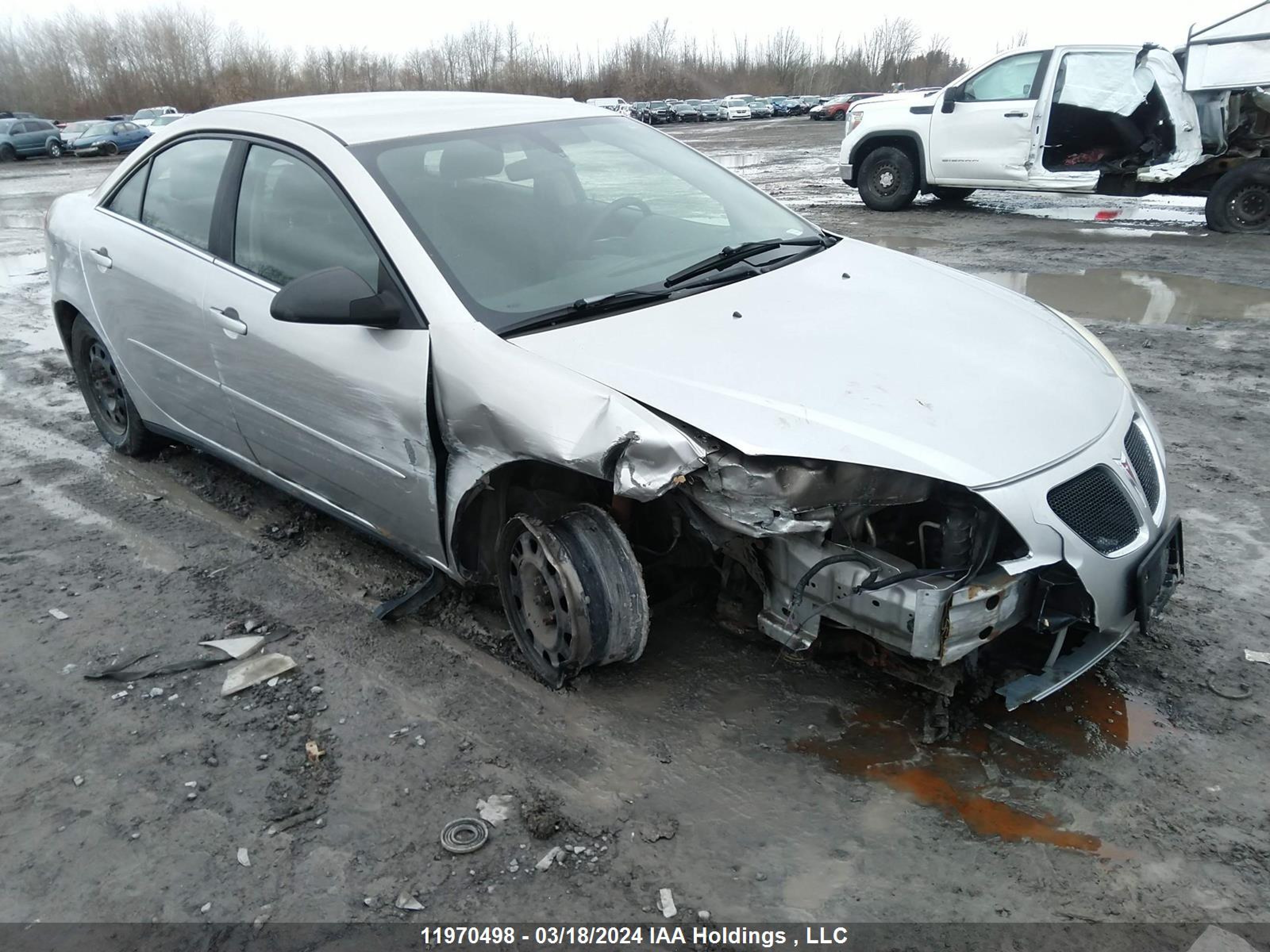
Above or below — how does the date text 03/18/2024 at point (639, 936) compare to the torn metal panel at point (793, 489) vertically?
below

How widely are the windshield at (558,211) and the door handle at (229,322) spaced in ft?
2.59

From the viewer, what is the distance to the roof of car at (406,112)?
11.4ft

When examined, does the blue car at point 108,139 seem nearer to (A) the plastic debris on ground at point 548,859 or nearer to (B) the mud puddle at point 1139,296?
(B) the mud puddle at point 1139,296

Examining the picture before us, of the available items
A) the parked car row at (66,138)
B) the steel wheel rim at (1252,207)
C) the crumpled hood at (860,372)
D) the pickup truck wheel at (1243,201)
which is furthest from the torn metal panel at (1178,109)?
the parked car row at (66,138)

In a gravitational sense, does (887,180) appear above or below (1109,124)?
below

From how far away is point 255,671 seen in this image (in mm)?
3215

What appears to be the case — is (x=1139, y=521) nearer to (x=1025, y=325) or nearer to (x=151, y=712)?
(x=1025, y=325)

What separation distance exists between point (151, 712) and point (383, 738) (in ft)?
2.64

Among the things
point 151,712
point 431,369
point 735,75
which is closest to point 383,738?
point 151,712

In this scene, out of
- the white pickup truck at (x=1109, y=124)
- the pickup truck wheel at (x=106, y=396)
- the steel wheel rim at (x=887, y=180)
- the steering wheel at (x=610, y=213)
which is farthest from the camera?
the steel wheel rim at (x=887, y=180)

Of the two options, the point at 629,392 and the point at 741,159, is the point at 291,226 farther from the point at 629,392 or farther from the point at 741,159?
the point at 741,159

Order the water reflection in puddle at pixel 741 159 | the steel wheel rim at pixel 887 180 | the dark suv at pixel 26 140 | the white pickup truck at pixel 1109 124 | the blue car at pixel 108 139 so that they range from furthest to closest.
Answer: the dark suv at pixel 26 140 < the blue car at pixel 108 139 < the water reflection in puddle at pixel 741 159 < the steel wheel rim at pixel 887 180 < the white pickup truck at pixel 1109 124

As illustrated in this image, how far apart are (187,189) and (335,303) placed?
1.58 metres

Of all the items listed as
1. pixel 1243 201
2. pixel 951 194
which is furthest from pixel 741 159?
pixel 1243 201
